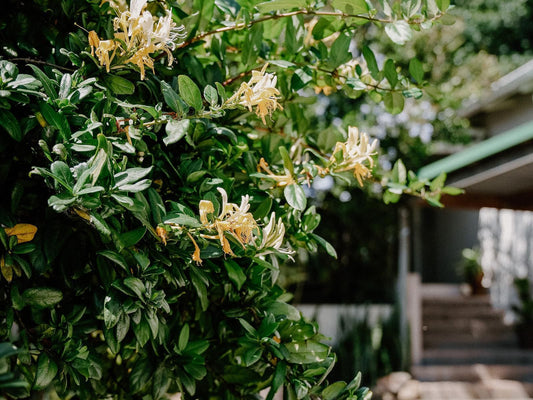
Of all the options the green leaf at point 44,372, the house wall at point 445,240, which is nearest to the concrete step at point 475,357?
the house wall at point 445,240

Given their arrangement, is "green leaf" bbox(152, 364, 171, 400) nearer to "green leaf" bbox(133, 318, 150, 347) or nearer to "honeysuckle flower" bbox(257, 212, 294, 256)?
"green leaf" bbox(133, 318, 150, 347)

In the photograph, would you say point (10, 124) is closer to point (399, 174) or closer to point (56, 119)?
point (56, 119)

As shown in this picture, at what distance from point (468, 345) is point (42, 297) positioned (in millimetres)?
7722

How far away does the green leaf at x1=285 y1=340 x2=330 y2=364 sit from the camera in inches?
37.2

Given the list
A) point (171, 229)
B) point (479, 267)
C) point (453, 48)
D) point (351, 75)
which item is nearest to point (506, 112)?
point (453, 48)

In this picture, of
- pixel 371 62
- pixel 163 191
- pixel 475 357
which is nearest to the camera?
pixel 163 191

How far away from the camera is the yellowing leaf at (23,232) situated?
83 centimetres

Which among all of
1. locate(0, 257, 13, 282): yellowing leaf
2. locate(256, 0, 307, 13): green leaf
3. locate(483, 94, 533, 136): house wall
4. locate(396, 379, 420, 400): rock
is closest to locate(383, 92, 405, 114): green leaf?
locate(256, 0, 307, 13): green leaf

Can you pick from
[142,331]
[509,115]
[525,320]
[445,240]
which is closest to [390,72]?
[142,331]

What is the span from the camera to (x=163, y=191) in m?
0.98

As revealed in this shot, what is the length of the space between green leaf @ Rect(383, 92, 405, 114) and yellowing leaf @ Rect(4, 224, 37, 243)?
2.41 feet

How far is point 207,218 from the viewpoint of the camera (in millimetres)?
807

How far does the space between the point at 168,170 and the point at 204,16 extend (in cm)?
31

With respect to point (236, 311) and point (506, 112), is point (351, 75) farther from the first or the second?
point (506, 112)
